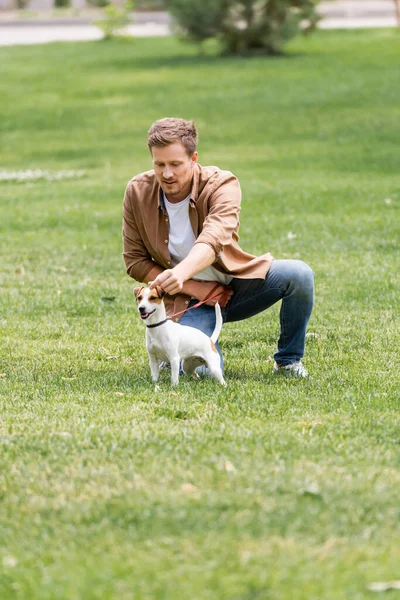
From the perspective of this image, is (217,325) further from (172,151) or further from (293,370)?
(172,151)

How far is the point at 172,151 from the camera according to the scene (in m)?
4.93

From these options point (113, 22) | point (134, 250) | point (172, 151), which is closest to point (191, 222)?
point (134, 250)

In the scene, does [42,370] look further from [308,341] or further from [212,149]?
[212,149]

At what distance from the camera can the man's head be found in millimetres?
4898

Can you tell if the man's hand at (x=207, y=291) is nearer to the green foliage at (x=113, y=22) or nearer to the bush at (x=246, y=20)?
the bush at (x=246, y=20)

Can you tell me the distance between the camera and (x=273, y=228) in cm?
1027

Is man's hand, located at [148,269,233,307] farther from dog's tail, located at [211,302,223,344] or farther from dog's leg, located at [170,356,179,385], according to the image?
dog's leg, located at [170,356,179,385]

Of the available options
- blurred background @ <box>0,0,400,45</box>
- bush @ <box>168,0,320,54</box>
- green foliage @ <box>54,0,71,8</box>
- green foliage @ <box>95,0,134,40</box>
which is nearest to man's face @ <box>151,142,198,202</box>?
bush @ <box>168,0,320,54</box>

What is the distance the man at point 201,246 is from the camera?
4.99m

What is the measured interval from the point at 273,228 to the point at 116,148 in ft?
25.7

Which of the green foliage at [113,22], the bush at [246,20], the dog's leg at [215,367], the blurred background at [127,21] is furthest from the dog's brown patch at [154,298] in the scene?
the green foliage at [113,22]

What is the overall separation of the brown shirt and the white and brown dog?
274 mm

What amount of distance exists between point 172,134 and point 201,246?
568mm

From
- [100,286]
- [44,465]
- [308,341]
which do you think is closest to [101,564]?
[44,465]
